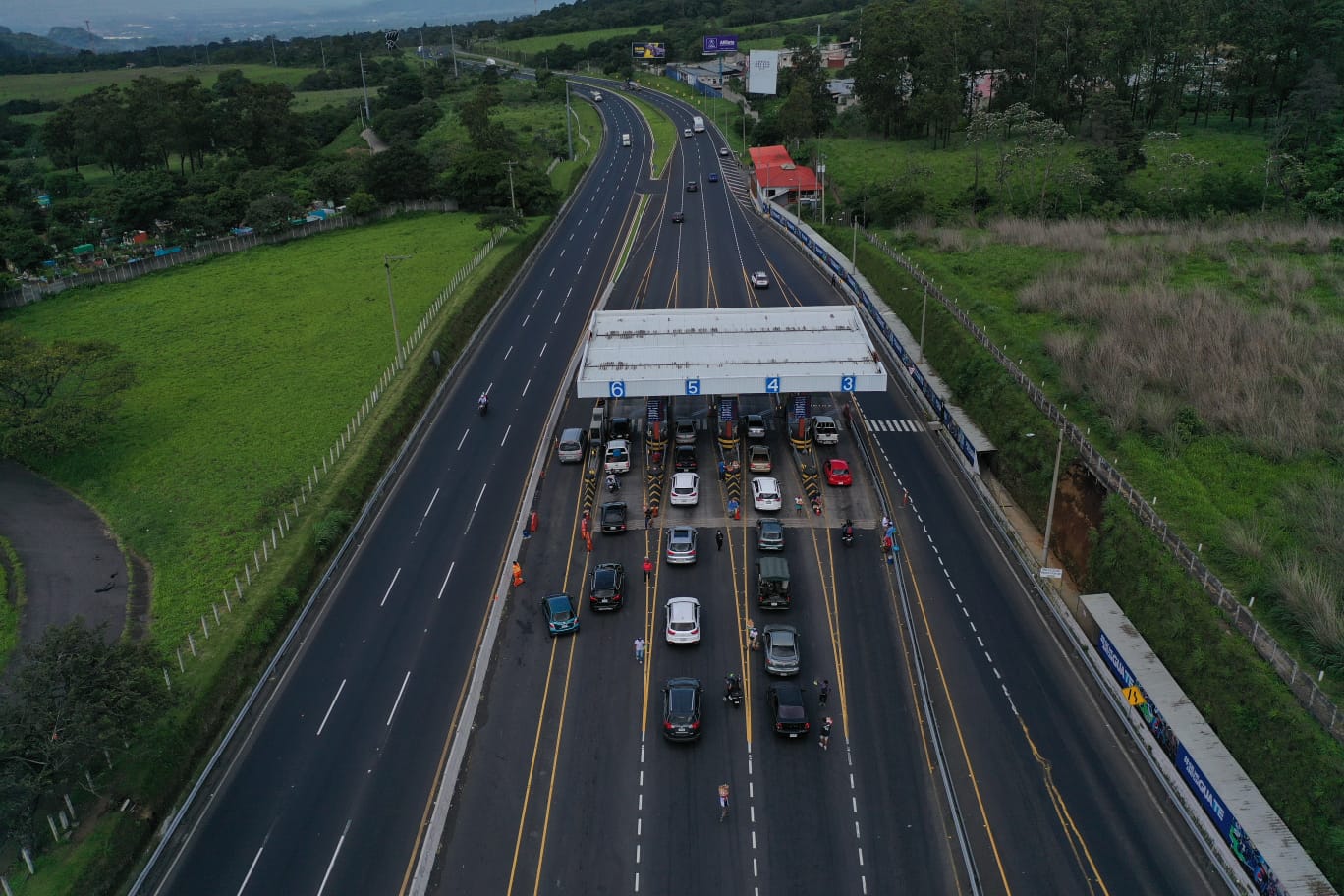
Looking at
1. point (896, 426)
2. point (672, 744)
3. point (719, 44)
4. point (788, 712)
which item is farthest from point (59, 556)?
point (719, 44)

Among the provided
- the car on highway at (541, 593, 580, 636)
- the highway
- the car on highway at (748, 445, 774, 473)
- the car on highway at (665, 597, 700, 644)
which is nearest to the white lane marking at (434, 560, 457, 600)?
the highway

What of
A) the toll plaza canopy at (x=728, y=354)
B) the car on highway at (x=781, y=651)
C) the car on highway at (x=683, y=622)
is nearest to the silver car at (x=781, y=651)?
the car on highway at (x=781, y=651)

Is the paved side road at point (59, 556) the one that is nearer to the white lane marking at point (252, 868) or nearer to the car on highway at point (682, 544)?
the white lane marking at point (252, 868)

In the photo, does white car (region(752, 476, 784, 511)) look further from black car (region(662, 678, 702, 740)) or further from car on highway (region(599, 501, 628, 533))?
black car (region(662, 678, 702, 740))

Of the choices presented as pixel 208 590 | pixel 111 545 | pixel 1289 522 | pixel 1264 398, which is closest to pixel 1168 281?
pixel 1264 398

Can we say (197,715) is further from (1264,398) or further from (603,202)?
(603,202)
